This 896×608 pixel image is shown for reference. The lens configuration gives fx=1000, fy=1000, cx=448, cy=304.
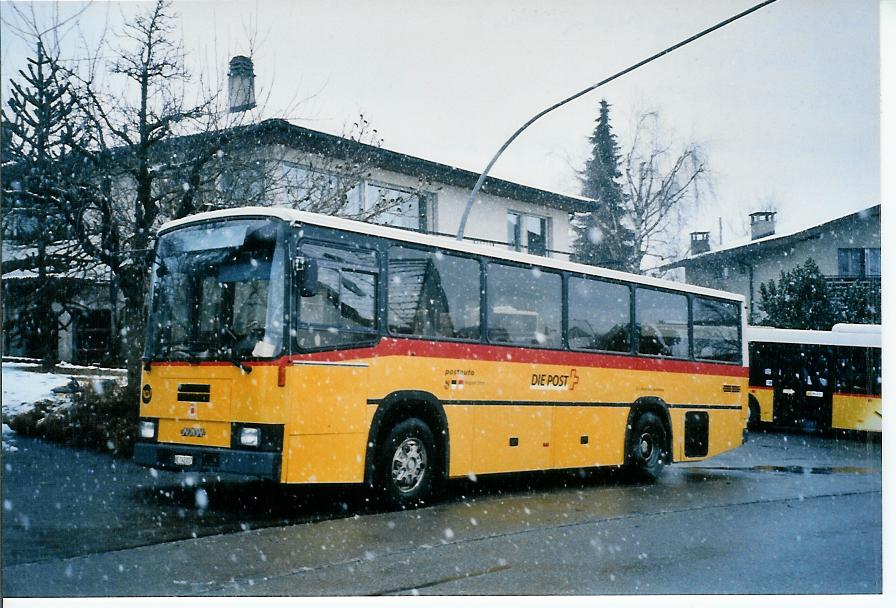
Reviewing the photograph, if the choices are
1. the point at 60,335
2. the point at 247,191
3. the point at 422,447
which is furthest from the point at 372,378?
the point at 60,335

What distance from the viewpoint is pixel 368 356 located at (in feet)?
33.2

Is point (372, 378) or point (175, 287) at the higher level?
point (175, 287)

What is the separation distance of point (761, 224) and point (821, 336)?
403 inches

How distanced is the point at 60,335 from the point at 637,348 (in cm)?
1108

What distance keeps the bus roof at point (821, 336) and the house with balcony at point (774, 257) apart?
1.62 m

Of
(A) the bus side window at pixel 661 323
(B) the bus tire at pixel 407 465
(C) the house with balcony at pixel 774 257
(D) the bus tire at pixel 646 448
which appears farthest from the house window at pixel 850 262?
(B) the bus tire at pixel 407 465

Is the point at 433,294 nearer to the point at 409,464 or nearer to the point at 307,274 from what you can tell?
the point at 409,464

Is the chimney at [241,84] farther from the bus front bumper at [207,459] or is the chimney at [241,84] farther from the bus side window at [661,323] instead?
the bus front bumper at [207,459]

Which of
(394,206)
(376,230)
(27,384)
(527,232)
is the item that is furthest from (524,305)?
(527,232)

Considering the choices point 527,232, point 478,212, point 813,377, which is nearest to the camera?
point 813,377

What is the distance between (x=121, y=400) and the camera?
50.9 ft

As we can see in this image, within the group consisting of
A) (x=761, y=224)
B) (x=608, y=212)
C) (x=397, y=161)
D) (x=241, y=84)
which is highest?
(x=608, y=212)

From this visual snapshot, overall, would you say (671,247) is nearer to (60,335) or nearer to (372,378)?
(60,335)

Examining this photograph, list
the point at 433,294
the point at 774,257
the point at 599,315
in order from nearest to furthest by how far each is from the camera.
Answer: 1. the point at 433,294
2. the point at 599,315
3. the point at 774,257
